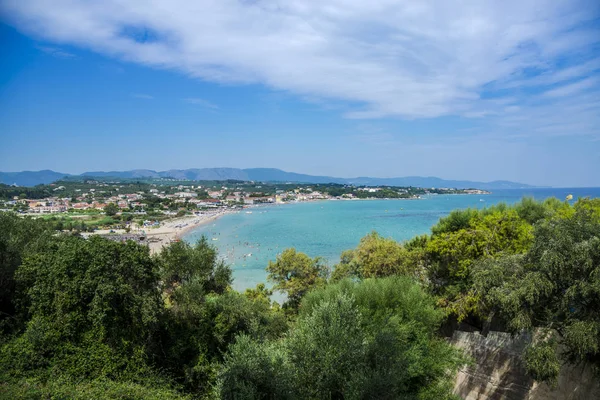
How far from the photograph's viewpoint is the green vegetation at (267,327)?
8219 mm

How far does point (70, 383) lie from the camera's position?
28.5ft

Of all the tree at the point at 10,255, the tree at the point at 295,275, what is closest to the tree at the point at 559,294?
the tree at the point at 295,275

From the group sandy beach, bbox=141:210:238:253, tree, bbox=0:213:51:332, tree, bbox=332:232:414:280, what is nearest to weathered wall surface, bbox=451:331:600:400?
tree, bbox=332:232:414:280

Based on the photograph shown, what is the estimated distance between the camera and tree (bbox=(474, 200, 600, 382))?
7781 millimetres

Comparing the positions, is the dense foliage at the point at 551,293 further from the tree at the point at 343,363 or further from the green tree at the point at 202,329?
the green tree at the point at 202,329

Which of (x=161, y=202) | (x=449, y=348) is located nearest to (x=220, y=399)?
(x=449, y=348)

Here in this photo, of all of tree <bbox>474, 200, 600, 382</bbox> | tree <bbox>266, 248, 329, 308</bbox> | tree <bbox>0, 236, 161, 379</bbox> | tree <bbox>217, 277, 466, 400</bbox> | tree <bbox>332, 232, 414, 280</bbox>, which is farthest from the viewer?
tree <bbox>266, 248, 329, 308</bbox>

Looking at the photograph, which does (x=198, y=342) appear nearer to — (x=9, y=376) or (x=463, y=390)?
(x=9, y=376)

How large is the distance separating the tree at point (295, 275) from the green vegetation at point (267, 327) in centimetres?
554

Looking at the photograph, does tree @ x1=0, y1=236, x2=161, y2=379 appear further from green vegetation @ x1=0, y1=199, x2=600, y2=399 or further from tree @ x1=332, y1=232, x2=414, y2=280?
tree @ x1=332, y1=232, x2=414, y2=280

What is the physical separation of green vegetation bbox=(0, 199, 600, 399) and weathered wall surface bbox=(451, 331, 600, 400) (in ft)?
1.67

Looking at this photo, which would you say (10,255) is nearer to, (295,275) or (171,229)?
(295,275)

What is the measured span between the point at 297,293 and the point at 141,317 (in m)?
11.4

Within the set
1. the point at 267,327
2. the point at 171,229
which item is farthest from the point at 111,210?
the point at 267,327
